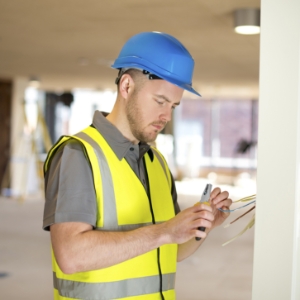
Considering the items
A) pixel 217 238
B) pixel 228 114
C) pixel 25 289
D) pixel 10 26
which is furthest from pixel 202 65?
pixel 228 114

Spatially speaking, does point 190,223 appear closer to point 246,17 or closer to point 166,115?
point 166,115

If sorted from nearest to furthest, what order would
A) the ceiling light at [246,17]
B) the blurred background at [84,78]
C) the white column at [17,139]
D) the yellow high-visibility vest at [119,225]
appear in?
the yellow high-visibility vest at [119,225]
the ceiling light at [246,17]
the blurred background at [84,78]
the white column at [17,139]

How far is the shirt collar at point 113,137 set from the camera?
1615 millimetres

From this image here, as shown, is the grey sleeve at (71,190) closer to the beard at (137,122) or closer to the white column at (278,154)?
the beard at (137,122)

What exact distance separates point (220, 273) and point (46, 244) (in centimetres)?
219

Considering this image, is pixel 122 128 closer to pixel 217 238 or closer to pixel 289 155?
pixel 289 155

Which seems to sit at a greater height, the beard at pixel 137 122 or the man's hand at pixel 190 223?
the beard at pixel 137 122

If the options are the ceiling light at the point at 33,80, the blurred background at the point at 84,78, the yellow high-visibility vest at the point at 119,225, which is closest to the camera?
the yellow high-visibility vest at the point at 119,225

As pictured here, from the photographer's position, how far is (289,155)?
1.03m

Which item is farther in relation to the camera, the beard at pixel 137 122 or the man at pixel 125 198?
the beard at pixel 137 122

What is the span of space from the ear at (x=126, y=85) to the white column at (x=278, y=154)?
0.63 meters

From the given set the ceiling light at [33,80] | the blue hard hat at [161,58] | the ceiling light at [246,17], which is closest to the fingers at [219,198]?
the blue hard hat at [161,58]

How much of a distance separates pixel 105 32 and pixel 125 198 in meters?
4.00

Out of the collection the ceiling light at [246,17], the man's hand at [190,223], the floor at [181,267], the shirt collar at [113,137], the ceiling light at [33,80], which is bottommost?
the floor at [181,267]
